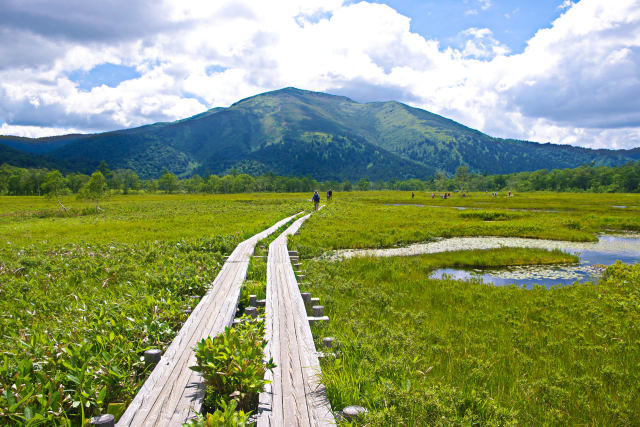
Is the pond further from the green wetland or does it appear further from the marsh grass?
the marsh grass

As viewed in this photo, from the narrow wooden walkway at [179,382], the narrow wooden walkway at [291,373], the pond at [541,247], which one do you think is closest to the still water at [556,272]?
the pond at [541,247]

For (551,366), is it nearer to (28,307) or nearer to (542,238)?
(28,307)

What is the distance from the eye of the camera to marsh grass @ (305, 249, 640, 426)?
4.92m

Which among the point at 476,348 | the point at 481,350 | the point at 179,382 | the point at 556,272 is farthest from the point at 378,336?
the point at 556,272

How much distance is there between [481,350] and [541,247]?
18.1 meters

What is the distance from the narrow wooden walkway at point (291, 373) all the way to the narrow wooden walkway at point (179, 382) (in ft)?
3.07

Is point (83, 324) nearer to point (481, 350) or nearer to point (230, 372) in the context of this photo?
point (230, 372)

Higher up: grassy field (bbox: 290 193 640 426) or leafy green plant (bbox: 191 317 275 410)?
leafy green plant (bbox: 191 317 275 410)

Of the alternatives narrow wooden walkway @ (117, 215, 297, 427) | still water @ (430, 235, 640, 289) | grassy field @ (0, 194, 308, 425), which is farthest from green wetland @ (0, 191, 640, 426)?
still water @ (430, 235, 640, 289)

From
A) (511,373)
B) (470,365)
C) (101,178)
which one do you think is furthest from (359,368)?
(101,178)

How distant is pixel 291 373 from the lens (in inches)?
194

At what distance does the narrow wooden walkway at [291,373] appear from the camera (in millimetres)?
3996

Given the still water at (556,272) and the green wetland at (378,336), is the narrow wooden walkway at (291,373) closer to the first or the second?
the green wetland at (378,336)

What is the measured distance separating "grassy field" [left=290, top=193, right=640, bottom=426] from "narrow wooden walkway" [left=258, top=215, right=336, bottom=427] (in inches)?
15.3
